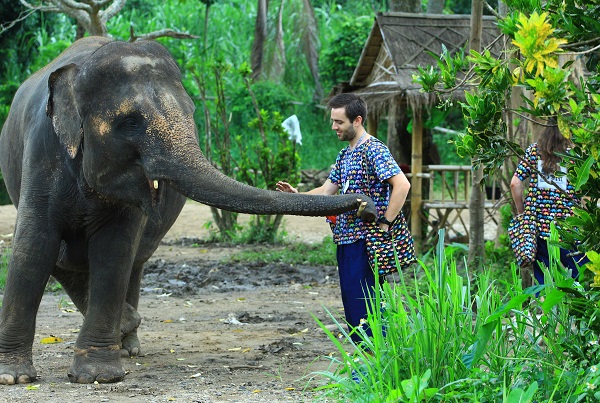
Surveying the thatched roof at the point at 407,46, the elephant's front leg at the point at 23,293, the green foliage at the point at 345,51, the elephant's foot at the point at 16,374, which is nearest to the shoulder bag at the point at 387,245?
the elephant's front leg at the point at 23,293

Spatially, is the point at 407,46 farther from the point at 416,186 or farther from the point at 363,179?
the point at 363,179

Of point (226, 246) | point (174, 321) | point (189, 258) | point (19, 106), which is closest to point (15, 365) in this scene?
point (19, 106)

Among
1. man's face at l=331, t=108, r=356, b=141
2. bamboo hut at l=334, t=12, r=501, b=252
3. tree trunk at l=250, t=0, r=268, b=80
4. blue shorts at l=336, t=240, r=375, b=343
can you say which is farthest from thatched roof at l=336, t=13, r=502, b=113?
tree trunk at l=250, t=0, r=268, b=80

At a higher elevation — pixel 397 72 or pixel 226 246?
pixel 397 72

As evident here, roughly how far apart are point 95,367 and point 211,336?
1.75 metres

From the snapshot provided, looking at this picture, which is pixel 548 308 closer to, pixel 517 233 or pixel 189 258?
pixel 517 233

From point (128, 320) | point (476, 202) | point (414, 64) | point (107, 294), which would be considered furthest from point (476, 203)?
point (414, 64)

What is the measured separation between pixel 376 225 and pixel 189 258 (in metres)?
7.14

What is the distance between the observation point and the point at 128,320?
21.6 feet

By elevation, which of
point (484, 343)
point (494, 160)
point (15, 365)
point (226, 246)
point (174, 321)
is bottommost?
point (226, 246)

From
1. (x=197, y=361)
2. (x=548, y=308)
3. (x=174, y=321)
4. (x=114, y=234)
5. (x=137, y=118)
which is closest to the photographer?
(x=548, y=308)

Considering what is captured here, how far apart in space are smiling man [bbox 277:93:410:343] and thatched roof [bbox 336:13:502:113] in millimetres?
6265

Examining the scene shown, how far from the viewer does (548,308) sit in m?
4.00

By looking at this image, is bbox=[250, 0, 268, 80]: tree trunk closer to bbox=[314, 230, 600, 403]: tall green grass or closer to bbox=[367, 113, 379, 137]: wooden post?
bbox=[367, 113, 379, 137]: wooden post
